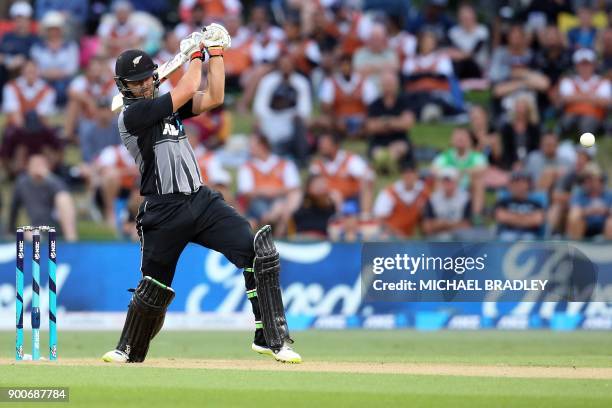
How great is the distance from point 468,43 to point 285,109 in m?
3.70

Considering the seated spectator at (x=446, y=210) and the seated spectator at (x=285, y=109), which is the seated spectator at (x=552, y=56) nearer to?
the seated spectator at (x=446, y=210)

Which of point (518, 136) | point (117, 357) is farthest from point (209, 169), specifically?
point (117, 357)

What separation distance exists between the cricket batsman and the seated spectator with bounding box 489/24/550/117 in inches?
422

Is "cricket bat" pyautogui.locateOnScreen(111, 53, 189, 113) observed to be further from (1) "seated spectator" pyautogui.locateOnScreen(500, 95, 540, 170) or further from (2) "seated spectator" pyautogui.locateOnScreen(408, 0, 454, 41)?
(2) "seated spectator" pyautogui.locateOnScreen(408, 0, 454, 41)

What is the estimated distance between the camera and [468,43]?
20.9m

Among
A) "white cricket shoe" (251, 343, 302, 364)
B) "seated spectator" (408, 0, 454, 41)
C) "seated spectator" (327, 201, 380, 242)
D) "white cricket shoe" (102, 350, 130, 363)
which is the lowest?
"white cricket shoe" (102, 350, 130, 363)

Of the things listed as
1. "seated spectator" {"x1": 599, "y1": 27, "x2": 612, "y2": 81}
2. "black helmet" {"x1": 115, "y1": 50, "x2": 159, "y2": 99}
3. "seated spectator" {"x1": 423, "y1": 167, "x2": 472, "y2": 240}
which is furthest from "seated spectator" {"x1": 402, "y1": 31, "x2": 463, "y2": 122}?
"black helmet" {"x1": 115, "y1": 50, "x2": 159, "y2": 99}

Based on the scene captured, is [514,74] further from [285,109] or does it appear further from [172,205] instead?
[172,205]

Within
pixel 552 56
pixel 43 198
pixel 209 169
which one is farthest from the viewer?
pixel 552 56

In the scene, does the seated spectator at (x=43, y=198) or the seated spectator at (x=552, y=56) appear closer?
the seated spectator at (x=43, y=198)

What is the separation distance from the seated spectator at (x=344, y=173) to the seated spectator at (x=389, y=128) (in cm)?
99

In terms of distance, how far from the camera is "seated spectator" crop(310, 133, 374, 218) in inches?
709

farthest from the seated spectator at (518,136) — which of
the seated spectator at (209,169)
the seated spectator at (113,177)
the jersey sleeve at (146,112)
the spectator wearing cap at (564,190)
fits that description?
the jersey sleeve at (146,112)

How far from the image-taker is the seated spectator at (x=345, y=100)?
64.4 feet
